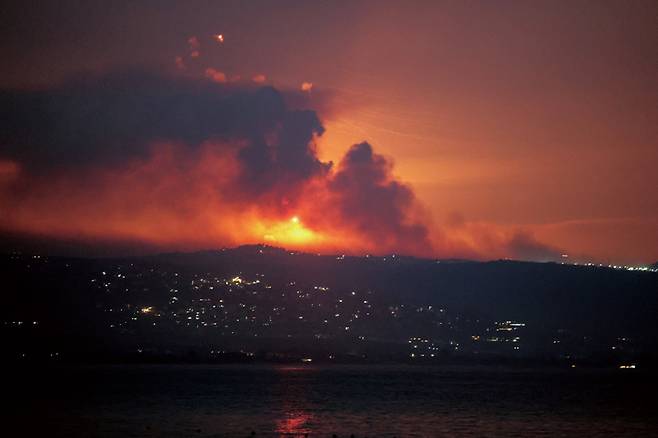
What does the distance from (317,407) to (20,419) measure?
3183 centimetres

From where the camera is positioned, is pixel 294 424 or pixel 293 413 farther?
pixel 293 413

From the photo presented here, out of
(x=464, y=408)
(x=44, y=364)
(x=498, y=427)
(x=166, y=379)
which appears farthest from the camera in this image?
(x=44, y=364)

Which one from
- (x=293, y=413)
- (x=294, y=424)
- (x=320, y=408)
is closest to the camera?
(x=294, y=424)

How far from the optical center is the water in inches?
2785

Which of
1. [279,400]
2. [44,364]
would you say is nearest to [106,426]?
[279,400]

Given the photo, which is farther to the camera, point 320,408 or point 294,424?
point 320,408

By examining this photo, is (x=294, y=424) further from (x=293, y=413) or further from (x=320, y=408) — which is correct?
(x=320, y=408)

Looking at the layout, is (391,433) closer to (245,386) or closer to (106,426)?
(106,426)

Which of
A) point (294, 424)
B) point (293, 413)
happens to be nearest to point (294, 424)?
point (294, 424)

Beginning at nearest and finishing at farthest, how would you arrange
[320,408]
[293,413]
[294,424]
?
[294,424], [293,413], [320,408]

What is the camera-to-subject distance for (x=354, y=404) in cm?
9631

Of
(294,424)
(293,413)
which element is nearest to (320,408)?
(293,413)

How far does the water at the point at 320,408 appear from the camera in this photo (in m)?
70.8

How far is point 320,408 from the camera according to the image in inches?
3647
